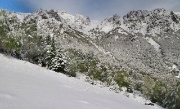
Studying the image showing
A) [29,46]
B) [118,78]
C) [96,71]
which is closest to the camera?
[29,46]

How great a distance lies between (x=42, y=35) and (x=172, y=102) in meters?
37.5

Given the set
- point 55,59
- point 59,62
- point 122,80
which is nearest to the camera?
point 55,59

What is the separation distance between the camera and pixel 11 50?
41906mm

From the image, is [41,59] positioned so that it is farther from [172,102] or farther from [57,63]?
[172,102]

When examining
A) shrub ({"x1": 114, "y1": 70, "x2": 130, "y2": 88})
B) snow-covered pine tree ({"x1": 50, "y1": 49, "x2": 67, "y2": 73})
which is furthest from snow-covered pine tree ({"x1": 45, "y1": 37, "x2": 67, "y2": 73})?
shrub ({"x1": 114, "y1": 70, "x2": 130, "y2": 88})

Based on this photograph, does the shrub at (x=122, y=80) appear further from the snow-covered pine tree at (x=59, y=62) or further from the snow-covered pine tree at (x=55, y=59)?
the snow-covered pine tree at (x=59, y=62)

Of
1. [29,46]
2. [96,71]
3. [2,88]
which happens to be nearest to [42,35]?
[29,46]

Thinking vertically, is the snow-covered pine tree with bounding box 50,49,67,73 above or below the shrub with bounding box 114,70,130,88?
below

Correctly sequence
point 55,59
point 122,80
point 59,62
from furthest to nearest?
point 122,80 < point 59,62 < point 55,59

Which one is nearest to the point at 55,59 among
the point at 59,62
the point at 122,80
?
the point at 59,62

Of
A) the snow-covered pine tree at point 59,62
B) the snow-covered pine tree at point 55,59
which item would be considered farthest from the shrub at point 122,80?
the snow-covered pine tree at point 59,62

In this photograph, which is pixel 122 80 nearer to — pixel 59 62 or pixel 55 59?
pixel 59 62

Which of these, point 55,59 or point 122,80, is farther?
point 122,80

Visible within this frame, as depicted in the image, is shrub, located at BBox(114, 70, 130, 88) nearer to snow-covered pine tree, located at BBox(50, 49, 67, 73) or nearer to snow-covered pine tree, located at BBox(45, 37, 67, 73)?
snow-covered pine tree, located at BBox(45, 37, 67, 73)
